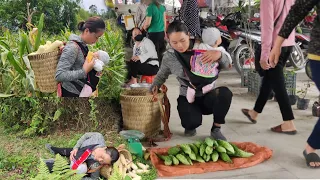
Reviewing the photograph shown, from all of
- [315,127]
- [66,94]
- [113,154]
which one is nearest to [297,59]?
[315,127]

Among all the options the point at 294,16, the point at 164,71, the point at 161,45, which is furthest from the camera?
the point at 164,71

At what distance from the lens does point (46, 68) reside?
7.13 ft

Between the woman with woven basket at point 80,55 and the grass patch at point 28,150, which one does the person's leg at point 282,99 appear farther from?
the woman with woven basket at point 80,55

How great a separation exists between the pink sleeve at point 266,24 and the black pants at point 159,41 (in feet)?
1.80

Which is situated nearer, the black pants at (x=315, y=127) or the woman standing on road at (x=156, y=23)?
the black pants at (x=315, y=127)

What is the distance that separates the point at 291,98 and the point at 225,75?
0.39m

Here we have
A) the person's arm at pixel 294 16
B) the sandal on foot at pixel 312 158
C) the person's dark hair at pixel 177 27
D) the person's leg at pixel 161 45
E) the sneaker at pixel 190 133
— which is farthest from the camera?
the sneaker at pixel 190 133

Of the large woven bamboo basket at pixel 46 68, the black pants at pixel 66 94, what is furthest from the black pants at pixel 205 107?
the large woven bamboo basket at pixel 46 68

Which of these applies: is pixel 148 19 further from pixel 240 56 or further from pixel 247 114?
pixel 247 114

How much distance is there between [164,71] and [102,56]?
1.15ft

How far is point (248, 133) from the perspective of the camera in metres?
2.18

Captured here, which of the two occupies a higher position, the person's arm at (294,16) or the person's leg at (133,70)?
A: the person's arm at (294,16)

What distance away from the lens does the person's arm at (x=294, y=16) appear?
1541 mm

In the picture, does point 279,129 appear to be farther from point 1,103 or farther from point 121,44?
point 1,103
